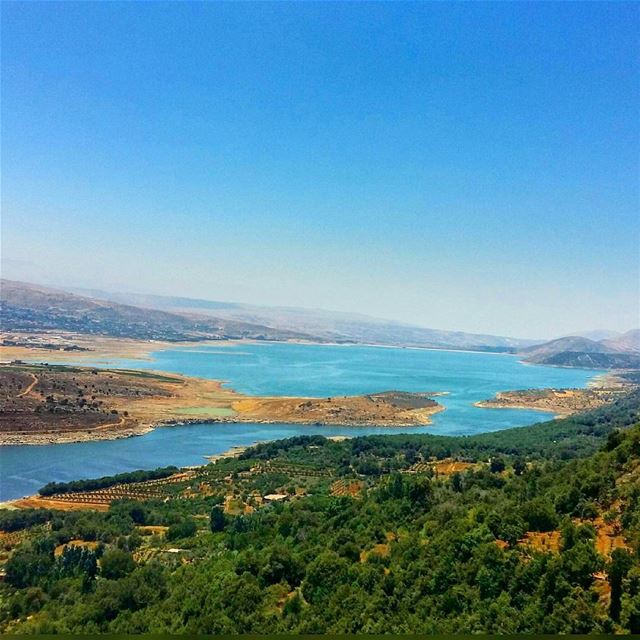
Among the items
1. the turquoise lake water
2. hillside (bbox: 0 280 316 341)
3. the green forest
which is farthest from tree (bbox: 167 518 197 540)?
hillside (bbox: 0 280 316 341)

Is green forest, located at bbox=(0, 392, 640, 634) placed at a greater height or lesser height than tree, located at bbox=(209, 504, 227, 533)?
greater

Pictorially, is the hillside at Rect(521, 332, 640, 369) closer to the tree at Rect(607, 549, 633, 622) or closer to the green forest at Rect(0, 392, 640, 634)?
the green forest at Rect(0, 392, 640, 634)

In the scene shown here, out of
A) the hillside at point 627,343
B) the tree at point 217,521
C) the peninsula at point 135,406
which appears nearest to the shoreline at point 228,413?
the peninsula at point 135,406

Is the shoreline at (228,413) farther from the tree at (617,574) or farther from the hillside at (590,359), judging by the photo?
the hillside at (590,359)

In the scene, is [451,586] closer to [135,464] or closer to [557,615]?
[557,615]

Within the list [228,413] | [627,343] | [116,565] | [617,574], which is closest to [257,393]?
[228,413]
